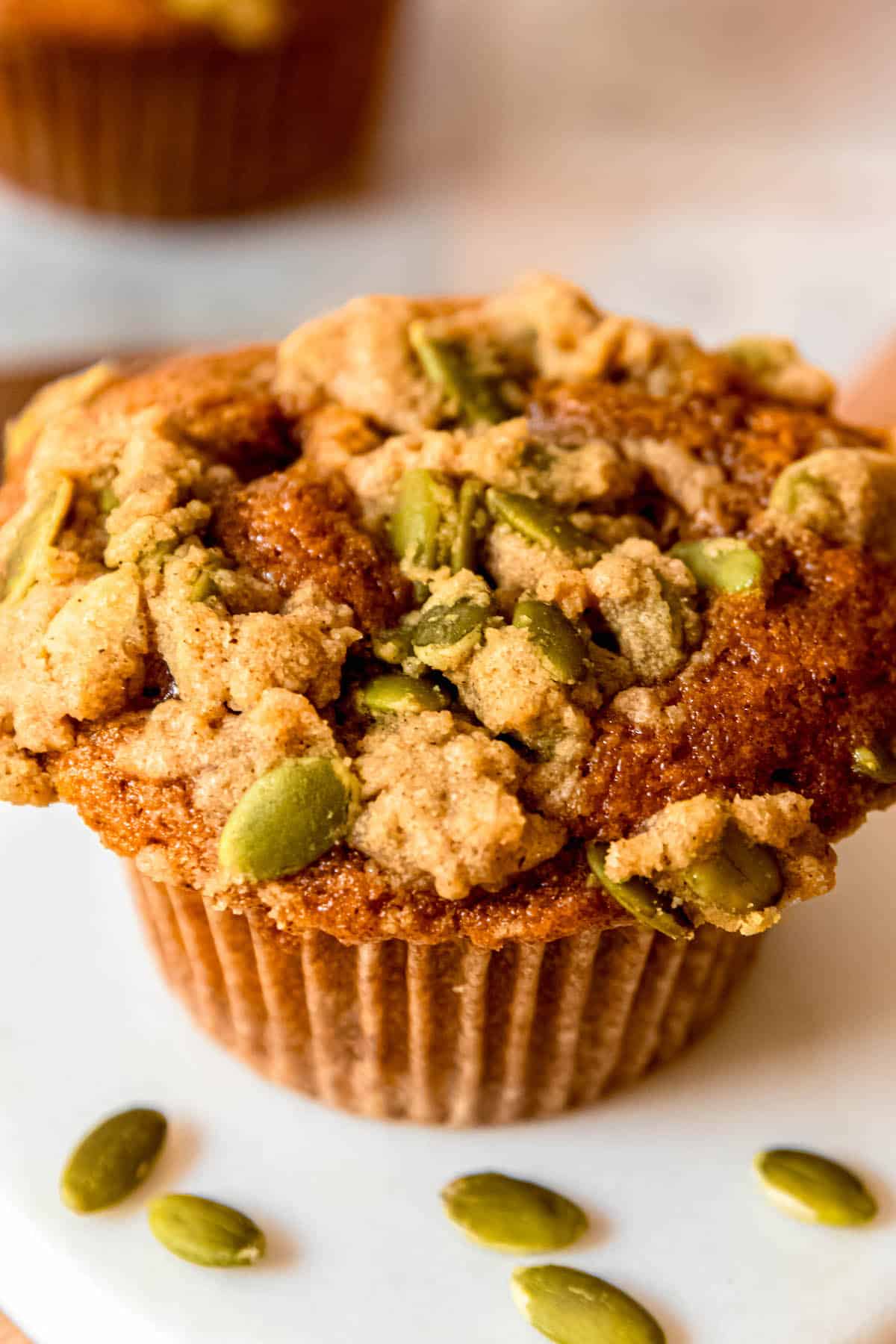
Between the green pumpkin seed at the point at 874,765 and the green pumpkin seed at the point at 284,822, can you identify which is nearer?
A: the green pumpkin seed at the point at 284,822

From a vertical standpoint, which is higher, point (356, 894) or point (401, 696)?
point (401, 696)

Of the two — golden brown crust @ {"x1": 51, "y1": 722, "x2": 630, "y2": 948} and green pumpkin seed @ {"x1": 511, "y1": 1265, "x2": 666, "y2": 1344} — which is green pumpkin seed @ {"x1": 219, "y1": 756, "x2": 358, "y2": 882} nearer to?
golden brown crust @ {"x1": 51, "y1": 722, "x2": 630, "y2": 948}

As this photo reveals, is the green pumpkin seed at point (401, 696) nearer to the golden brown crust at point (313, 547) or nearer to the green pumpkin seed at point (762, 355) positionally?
the golden brown crust at point (313, 547)

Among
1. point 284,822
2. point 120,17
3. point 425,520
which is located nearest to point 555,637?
point 425,520

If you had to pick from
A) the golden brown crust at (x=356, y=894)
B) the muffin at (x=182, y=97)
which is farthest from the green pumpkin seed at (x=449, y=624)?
the muffin at (x=182, y=97)

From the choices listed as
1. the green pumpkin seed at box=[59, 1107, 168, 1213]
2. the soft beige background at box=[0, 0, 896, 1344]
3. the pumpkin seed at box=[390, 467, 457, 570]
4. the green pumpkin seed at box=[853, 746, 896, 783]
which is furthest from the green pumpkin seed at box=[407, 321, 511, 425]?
the soft beige background at box=[0, 0, 896, 1344]

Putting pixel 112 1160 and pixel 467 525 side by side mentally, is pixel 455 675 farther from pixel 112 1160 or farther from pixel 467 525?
pixel 112 1160

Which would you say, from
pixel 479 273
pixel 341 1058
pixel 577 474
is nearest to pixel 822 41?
pixel 479 273
